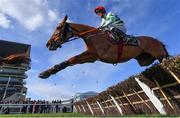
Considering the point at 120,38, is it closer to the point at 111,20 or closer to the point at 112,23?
the point at 112,23

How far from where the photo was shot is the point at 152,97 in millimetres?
14695

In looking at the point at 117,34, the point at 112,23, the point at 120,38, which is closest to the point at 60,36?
the point at 112,23

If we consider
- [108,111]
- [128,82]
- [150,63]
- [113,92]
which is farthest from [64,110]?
[150,63]

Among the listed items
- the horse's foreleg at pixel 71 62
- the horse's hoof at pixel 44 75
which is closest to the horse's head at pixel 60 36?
the horse's foreleg at pixel 71 62

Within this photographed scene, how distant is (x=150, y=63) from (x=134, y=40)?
1511 mm

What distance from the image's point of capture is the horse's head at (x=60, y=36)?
38.1 feet

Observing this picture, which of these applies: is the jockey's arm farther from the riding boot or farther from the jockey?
the riding boot

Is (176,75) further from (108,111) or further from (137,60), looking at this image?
(108,111)

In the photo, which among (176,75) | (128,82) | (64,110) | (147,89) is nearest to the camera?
(176,75)

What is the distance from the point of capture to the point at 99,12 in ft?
40.2

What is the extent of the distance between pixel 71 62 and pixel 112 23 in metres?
2.12

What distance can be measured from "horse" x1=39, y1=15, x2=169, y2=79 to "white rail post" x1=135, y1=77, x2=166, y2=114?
A: 248 centimetres

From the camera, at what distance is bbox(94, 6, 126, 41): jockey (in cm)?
1200

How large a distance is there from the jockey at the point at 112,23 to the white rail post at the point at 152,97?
11.6ft
